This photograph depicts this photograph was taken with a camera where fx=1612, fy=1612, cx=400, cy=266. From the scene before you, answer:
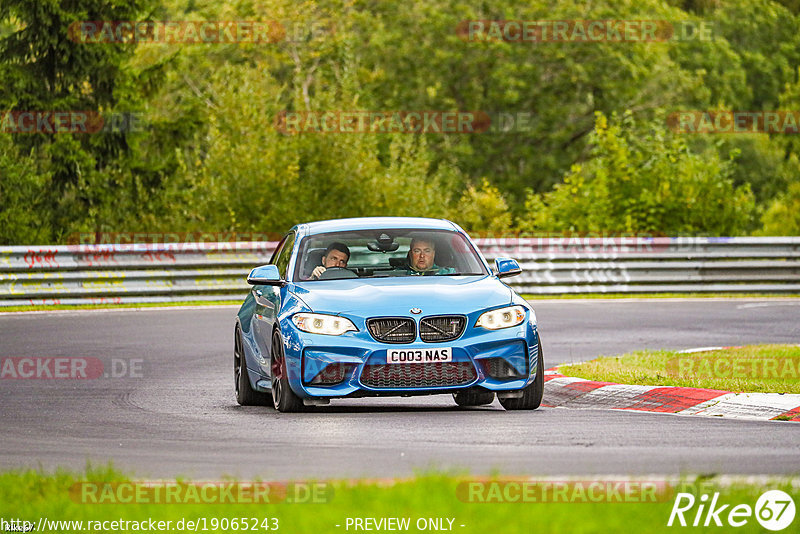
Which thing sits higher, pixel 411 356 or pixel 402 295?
pixel 402 295

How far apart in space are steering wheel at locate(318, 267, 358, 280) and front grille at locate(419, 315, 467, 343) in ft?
4.20

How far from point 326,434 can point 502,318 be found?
1.90 metres

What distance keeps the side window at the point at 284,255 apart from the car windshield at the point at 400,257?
0.21 metres

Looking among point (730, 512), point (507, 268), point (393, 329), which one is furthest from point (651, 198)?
point (730, 512)

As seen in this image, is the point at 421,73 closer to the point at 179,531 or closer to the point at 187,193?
the point at 187,193

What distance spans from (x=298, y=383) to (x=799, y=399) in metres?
3.68

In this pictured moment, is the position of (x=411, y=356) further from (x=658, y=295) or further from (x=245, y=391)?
(x=658, y=295)

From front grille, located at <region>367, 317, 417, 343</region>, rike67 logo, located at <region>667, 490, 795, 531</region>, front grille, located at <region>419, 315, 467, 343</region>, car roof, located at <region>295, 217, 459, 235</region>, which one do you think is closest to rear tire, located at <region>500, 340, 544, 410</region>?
front grille, located at <region>419, 315, 467, 343</region>

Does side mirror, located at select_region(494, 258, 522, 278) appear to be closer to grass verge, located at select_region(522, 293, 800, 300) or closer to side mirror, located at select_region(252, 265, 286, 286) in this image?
side mirror, located at select_region(252, 265, 286, 286)

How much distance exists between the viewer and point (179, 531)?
6719mm

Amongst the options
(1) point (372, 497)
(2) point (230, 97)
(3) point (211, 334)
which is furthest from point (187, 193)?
(1) point (372, 497)

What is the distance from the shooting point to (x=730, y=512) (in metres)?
6.93

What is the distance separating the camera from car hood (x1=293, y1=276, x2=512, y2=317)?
1164 centimetres

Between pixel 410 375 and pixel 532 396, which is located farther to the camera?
pixel 532 396
